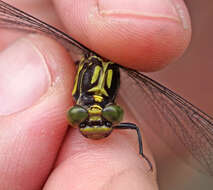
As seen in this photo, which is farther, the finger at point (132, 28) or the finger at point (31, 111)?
the finger at point (31, 111)

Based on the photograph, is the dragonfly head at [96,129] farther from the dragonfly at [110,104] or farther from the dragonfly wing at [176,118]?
the dragonfly wing at [176,118]

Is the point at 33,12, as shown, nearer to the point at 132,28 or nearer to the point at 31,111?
the point at 31,111

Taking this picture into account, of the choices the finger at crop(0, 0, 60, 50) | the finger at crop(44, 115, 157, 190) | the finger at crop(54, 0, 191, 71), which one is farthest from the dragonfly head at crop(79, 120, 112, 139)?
the finger at crop(0, 0, 60, 50)

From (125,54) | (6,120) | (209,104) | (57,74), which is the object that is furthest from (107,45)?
(209,104)

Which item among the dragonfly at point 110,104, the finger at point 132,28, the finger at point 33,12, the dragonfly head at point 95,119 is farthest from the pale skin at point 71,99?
the finger at point 33,12

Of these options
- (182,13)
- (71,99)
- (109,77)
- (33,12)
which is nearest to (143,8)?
(182,13)

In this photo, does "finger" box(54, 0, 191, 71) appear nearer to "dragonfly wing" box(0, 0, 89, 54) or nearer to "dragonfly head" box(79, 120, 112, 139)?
"dragonfly wing" box(0, 0, 89, 54)

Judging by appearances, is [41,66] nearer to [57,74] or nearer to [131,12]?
[57,74]

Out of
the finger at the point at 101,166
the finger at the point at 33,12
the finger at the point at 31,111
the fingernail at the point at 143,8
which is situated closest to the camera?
the fingernail at the point at 143,8
